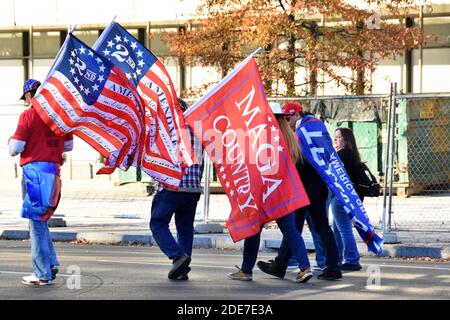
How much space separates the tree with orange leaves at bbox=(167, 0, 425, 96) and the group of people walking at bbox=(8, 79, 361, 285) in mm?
9719

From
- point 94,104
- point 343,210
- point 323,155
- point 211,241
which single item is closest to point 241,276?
point 323,155

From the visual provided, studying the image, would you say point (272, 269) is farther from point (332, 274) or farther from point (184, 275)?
point (184, 275)

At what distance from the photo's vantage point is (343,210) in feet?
41.0

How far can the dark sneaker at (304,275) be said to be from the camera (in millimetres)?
11047

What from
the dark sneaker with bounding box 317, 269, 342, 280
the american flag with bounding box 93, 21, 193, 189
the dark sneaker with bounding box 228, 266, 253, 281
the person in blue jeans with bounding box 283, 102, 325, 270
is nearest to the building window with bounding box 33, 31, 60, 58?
the american flag with bounding box 93, 21, 193, 189

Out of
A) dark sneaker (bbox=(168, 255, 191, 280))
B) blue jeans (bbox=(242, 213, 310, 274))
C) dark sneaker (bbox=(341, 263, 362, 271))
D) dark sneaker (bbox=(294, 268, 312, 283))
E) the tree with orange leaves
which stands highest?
the tree with orange leaves

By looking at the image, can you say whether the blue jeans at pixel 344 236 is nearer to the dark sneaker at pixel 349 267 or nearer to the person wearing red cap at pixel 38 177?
the dark sneaker at pixel 349 267

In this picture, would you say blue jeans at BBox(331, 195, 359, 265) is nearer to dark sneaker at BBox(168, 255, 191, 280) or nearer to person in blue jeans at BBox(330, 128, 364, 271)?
person in blue jeans at BBox(330, 128, 364, 271)

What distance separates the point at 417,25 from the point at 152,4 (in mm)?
6837

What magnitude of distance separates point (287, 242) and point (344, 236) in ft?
4.53

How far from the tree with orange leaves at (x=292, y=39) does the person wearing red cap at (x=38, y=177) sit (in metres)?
10.8

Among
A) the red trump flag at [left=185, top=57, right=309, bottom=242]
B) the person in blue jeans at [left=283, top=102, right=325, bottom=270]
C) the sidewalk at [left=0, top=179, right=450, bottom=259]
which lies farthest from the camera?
the sidewalk at [left=0, top=179, right=450, bottom=259]

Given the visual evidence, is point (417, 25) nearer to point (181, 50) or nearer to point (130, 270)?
point (181, 50)

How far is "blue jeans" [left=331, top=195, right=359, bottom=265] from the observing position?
12367 mm
